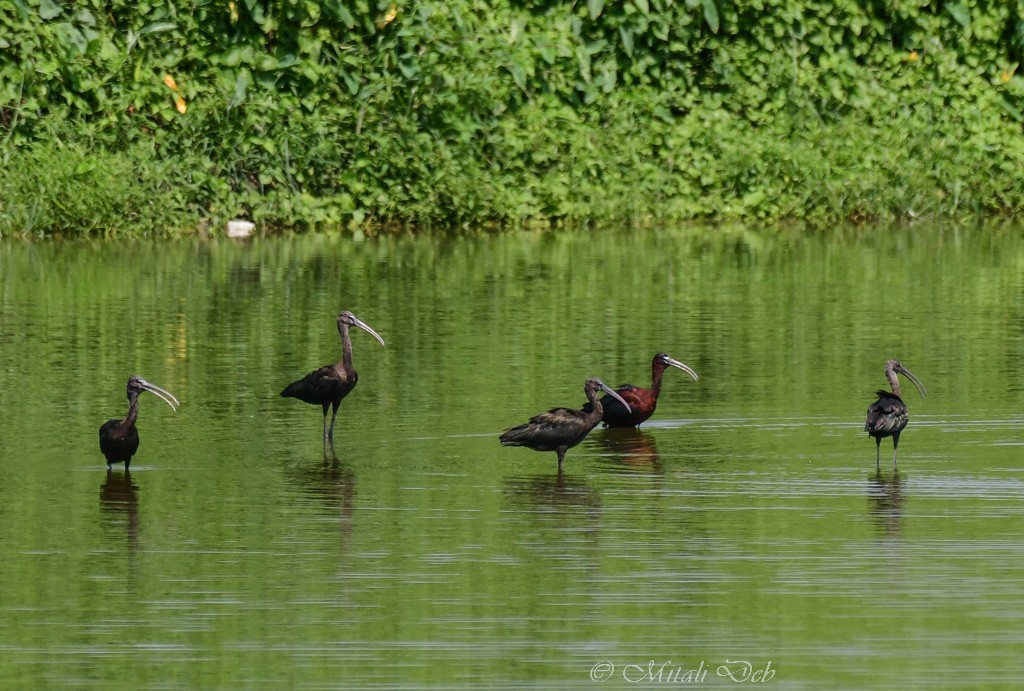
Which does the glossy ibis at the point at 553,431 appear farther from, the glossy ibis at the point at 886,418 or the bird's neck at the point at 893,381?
the bird's neck at the point at 893,381

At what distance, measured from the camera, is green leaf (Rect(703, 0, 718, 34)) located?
1125 inches

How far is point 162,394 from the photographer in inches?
497

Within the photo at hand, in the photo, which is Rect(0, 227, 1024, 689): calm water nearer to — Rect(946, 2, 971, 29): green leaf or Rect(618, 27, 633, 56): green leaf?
Rect(618, 27, 633, 56): green leaf

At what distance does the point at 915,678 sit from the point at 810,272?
1441 cm

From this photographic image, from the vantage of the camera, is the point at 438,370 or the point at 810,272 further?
the point at 810,272

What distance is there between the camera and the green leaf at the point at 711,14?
28578mm

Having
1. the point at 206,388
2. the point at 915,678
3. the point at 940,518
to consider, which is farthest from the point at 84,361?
the point at 915,678

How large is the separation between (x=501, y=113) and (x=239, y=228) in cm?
374

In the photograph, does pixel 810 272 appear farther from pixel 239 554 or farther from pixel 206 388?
pixel 239 554

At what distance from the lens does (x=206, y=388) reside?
14.4m
